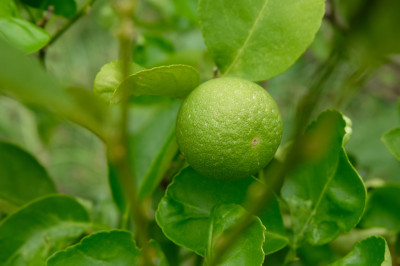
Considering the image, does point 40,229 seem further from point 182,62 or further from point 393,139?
point 393,139

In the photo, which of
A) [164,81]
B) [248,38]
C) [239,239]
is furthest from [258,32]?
[239,239]

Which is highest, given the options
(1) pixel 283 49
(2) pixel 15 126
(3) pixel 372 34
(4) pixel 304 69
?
(3) pixel 372 34

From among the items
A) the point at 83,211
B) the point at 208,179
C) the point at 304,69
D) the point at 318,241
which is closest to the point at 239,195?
the point at 208,179

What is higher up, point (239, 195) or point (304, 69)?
point (239, 195)

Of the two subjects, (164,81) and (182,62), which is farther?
(182,62)

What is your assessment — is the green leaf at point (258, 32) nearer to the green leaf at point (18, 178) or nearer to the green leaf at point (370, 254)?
the green leaf at point (370, 254)

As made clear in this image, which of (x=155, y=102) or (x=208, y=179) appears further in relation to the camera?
(x=155, y=102)

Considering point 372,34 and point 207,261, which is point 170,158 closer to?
point 207,261
